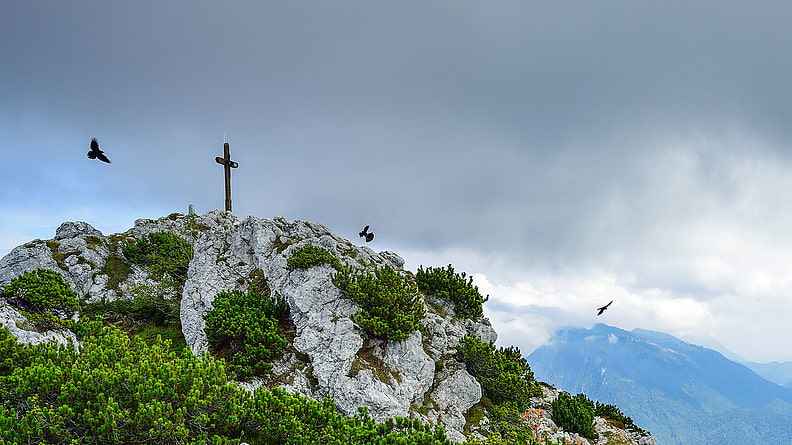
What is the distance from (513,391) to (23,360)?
16500mm

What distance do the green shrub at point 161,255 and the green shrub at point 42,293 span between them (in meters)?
4.25

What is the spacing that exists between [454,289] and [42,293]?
19285 millimetres

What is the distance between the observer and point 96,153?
57.4ft

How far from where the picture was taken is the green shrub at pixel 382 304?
14648 mm

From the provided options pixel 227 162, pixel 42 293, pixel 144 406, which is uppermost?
pixel 227 162

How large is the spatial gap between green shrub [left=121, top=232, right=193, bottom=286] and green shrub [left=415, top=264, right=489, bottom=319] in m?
13.3

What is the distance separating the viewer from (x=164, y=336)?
55.1ft

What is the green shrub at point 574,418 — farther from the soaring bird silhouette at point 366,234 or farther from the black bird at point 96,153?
the black bird at point 96,153

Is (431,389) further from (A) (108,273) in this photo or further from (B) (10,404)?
(A) (108,273)

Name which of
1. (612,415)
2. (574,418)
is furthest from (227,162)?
(612,415)

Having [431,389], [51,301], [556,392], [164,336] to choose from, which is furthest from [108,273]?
[556,392]

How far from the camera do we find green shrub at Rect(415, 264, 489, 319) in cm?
2094

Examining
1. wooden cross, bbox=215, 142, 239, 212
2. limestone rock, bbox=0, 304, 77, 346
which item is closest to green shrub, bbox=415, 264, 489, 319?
limestone rock, bbox=0, 304, 77, 346

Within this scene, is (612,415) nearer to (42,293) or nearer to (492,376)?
(492,376)
